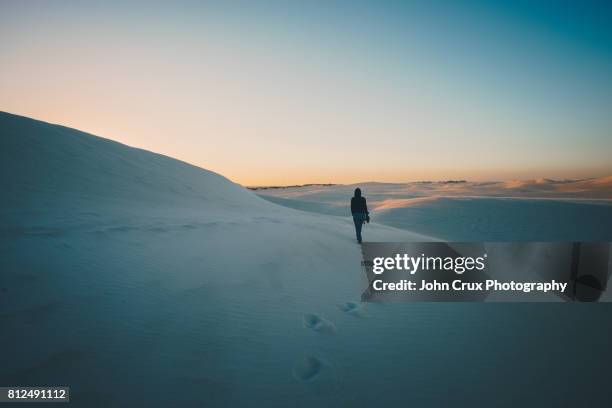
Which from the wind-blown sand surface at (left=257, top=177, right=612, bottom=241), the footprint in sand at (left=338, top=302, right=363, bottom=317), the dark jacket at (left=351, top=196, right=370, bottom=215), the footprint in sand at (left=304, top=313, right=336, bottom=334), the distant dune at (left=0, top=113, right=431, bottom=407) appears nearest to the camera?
the distant dune at (left=0, top=113, right=431, bottom=407)

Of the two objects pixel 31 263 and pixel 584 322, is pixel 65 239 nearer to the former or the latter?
pixel 31 263

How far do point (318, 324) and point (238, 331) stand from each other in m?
1.02

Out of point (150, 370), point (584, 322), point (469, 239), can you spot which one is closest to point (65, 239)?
point (150, 370)

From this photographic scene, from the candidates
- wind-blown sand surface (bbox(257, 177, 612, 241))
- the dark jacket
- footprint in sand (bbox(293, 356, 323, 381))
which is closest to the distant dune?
footprint in sand (bbox(293, 356, 323, 381))

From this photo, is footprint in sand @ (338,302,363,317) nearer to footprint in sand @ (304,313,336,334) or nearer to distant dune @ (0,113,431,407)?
distant dune @ (0,113,431,407)

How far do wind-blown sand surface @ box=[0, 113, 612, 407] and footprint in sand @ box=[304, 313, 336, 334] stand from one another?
0.08 feet

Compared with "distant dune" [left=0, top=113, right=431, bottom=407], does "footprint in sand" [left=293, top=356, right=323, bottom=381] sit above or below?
below

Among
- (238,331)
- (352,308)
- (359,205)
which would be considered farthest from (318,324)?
(359,205)

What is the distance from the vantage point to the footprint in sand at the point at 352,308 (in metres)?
4.14

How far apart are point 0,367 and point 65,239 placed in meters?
3.06

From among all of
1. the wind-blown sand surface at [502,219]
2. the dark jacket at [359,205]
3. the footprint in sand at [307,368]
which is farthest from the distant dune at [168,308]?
the wind-blown sand surface at [502,219]

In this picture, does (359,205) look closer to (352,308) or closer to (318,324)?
(352,308)

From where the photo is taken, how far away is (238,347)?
3.14 metres

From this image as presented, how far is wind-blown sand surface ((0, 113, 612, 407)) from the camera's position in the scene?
2605 millimetres
